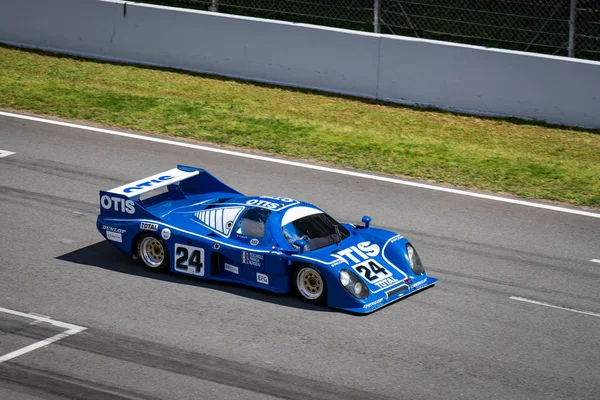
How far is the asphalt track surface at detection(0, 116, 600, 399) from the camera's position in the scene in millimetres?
9938

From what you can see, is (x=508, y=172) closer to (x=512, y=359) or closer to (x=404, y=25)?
(x=404, y=25)

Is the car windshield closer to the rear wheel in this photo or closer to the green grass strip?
the rear wheel

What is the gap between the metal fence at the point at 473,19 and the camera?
62.2 feet

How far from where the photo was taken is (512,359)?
10609 mm

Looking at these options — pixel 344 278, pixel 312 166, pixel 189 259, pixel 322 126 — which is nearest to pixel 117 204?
pixel 189 259

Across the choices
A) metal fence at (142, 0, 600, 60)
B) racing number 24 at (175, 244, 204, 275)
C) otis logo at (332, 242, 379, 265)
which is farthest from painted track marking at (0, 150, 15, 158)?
otis logo at (332, 242, 379, 265)

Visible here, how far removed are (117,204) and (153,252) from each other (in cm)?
82

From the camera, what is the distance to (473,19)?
19969 millimetres

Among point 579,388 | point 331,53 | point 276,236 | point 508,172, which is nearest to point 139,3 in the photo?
point 331,53

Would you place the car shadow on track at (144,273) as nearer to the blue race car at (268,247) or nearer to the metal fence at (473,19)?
the blue race car at (268,247)

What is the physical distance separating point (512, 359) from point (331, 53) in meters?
10.7

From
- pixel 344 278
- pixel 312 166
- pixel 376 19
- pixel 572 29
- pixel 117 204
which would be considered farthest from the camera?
pixel 376 19

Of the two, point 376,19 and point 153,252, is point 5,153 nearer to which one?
point 153,252

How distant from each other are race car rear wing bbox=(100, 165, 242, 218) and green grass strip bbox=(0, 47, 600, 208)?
12.8 ft
